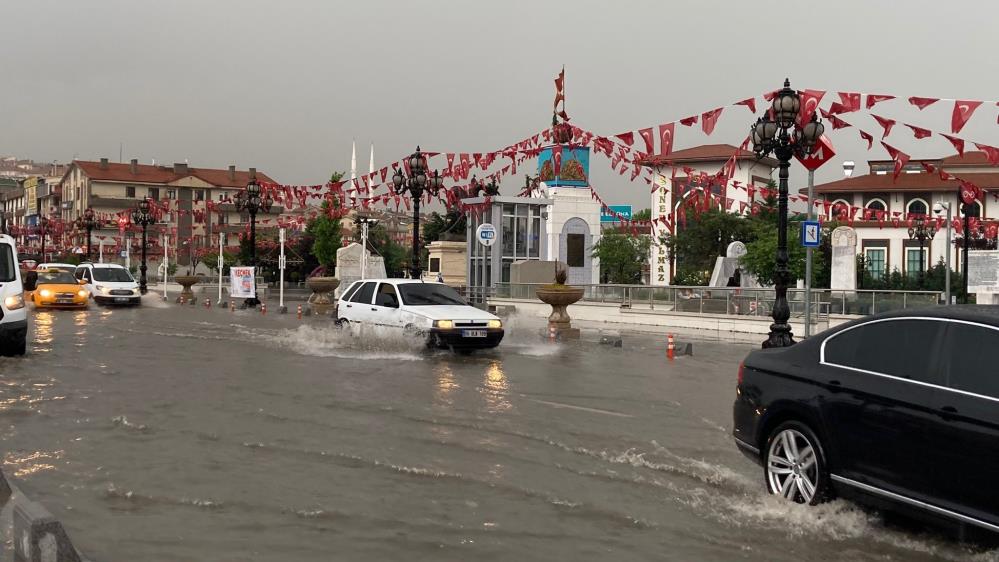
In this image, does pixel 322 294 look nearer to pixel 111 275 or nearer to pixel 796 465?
pixel 111 275

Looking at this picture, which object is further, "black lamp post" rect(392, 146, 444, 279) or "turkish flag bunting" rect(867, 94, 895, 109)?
"black lamp post" rect(392, 146, 444, 279)

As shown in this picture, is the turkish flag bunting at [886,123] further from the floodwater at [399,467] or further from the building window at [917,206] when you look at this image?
the building window at [917,206]

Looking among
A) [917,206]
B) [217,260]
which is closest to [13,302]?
[917,206]

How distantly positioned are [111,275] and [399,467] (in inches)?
1303

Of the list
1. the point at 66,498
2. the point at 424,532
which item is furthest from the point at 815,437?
the point at 66,498

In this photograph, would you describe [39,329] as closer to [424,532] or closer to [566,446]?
[566,446]

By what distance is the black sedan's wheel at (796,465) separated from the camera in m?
6.14

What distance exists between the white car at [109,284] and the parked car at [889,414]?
33.3 m

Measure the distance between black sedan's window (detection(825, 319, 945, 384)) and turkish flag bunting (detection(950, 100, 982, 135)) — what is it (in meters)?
13.5

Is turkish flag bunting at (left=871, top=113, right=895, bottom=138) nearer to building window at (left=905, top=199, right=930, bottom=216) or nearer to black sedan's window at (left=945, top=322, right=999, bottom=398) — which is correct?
black sedan's window at (left=945, top=322, right=999, bottom=398)

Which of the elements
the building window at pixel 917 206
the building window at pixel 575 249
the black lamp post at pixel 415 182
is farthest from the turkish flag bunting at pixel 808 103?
the building window at pixel 917 206

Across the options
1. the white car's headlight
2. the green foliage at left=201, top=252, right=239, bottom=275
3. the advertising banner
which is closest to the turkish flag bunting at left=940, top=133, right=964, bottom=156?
the white car's headlight

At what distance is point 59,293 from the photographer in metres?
31.2

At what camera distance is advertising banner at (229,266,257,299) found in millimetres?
39406
